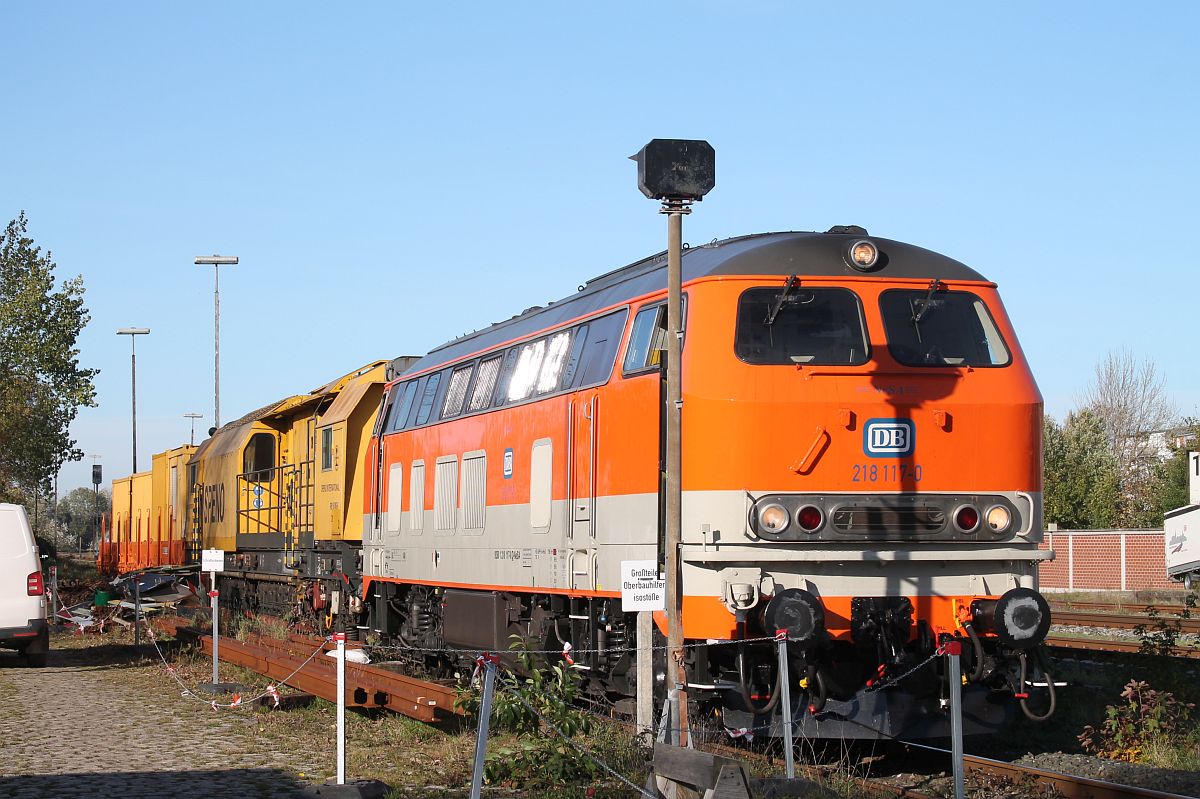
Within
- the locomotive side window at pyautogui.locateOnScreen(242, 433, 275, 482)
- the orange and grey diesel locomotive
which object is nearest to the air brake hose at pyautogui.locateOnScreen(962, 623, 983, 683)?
the orange and grey diesel locomotive

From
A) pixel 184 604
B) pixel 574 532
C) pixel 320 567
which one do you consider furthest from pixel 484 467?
pixel 184 604

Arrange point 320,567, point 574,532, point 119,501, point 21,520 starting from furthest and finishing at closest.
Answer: point 119,501, point 320,567, point 21,520, point 574,532

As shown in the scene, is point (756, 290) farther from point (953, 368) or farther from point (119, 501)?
point (119, 501)

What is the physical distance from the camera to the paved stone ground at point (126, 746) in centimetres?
916

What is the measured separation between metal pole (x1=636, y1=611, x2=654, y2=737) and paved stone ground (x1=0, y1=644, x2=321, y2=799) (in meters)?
2.25

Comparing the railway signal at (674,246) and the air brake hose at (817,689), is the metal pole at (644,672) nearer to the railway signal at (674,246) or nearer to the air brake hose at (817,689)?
the railway signal at (674,246)

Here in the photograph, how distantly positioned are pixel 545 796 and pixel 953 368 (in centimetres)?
418

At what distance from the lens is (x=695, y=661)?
32.2 ft

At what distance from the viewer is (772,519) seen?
9664mm

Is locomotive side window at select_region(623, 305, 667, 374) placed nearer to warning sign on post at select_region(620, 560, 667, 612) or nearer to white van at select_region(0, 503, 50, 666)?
warning sign on post at select_region(620, 560, 667, 612)

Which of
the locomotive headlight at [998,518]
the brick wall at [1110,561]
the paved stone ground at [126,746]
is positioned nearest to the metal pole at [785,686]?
the locomotive headlight at [998,518]

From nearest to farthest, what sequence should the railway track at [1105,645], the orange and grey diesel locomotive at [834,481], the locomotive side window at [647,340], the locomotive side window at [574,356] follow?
1. the orange and grey diesel locomotive at [834,481]
2. the locomotive side window at [647,340]
3. the locomotive side window at [574,356]
4. the railway track at [1105,645]

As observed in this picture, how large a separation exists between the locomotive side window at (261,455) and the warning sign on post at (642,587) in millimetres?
17857

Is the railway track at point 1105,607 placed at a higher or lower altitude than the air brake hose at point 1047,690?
lower
